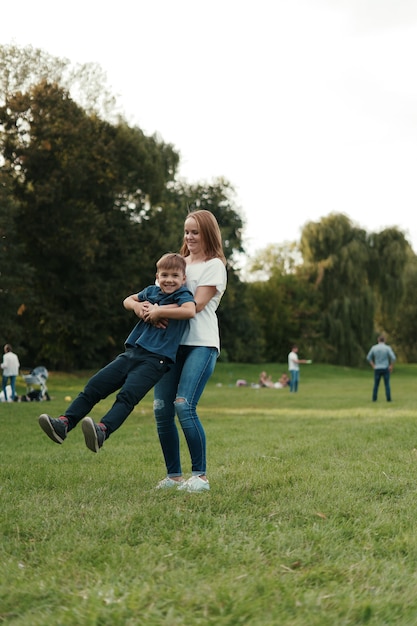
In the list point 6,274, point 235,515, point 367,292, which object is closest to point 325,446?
point 235,515

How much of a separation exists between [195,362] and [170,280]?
0.65 m

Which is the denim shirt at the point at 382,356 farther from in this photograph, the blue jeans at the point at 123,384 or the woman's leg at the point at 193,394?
the blue jeans at the point at 123,384

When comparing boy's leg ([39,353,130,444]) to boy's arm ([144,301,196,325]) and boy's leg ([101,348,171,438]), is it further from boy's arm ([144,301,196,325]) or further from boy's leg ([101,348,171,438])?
boy's arm ([144,301,196,325])

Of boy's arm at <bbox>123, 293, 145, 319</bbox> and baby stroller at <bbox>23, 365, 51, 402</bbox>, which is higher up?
boy's arm at <bbox>123, 293, 145, 319</bbox>

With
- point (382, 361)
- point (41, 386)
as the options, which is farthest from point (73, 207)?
point (382, 361)

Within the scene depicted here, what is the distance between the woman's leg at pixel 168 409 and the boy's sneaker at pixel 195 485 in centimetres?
31

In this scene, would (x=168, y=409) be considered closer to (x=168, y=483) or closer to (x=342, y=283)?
(x=168, y=483)

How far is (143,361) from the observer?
5.29 metres

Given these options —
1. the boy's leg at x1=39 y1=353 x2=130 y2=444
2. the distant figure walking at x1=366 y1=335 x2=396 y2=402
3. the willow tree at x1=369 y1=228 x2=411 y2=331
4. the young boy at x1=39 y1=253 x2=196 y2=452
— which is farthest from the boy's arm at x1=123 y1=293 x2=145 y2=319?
the willow tree at x1=369 y1=228 x2=411 y2=331

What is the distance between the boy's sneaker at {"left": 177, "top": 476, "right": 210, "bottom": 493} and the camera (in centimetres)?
538

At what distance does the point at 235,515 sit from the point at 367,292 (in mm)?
44019

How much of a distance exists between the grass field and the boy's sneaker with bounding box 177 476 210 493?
0.09m

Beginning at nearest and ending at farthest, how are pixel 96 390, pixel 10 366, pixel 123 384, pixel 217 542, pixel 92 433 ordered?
pixel 217 542 < pixel 92 433 < pixel 96 390 < pixel 123 384 < pixel 10 366

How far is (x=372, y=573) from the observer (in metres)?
3.39
